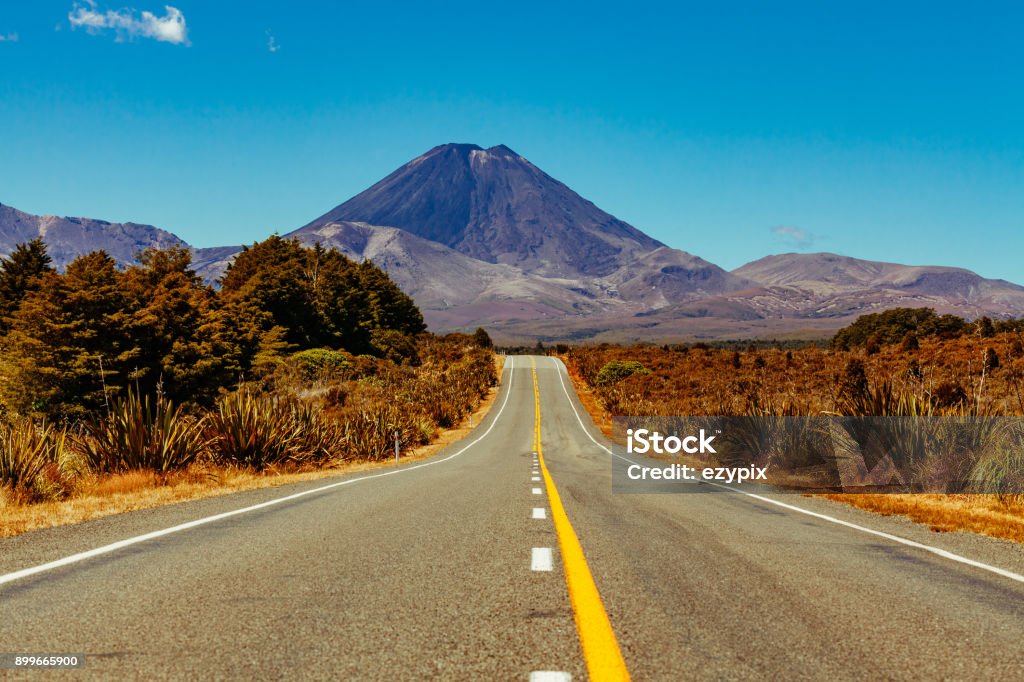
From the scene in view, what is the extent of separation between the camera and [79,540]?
261 inches

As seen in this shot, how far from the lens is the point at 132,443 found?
13172mm

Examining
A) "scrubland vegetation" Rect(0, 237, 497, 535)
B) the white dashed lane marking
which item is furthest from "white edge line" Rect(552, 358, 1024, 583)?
"scrubland vegetation" Rect(0, 237, 497, 535)

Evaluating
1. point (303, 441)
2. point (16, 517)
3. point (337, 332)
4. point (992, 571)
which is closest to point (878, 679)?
point (992, 571)

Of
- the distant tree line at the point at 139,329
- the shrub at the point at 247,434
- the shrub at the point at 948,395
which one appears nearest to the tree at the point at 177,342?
the distant tree line at the point at 139,329

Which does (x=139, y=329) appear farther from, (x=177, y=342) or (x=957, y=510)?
(x=957, y=510)

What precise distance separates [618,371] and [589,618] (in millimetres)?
62394

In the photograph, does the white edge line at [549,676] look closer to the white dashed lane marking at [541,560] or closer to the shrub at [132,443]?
the white dashed lane marking at [541,560]

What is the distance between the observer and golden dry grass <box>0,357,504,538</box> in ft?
27.8

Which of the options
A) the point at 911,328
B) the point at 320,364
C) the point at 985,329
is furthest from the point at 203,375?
the point at 911,328

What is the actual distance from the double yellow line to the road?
19 mm

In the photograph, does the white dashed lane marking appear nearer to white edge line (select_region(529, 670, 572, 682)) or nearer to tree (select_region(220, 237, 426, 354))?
white edge line (select_region(529, 670, 572, 682))

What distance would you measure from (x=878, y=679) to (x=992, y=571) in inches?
143

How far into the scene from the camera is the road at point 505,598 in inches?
136

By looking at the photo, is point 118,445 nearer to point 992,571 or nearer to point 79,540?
point 79,540
